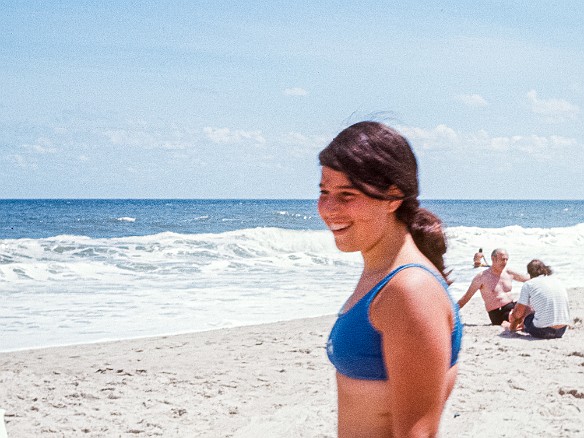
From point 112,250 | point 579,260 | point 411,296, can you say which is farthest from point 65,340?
point 579,260

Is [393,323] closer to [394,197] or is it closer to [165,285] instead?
[394,197]

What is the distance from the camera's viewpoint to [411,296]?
4.51 feet

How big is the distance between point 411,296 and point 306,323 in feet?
26.0

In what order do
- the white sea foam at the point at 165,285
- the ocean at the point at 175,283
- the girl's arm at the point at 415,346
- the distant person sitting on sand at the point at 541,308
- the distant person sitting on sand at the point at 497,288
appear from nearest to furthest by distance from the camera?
1. the girl's arm at the point at 415,346
2. the distant person sitting on sand at the point at 541,308
3. the distant person sitting on sand at the point at 497,288
4. the ocean at the point at 175,283
5. the white sea foam at the point at 165,285

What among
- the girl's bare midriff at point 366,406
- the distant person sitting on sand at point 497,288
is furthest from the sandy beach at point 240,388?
the girl's bare midriff at point 366,406

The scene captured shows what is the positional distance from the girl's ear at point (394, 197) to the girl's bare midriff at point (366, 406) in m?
0.38

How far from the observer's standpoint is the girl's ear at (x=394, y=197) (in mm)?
1548

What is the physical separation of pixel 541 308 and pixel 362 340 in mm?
7003

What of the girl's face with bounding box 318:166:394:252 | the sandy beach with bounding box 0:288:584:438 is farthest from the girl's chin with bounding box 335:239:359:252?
the sandy beach with bounding box 0:288:584:438

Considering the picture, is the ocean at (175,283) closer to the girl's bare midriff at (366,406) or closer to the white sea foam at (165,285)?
the white sea foam at (165,285)

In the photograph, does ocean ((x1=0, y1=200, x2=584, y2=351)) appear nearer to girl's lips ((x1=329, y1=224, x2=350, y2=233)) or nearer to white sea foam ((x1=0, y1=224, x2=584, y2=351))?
white sea foam ((x1=0, y1=224, x2=584, y2=351))

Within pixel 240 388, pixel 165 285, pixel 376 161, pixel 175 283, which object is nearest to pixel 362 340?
pixel 376 161

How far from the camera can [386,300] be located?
55.1 inches

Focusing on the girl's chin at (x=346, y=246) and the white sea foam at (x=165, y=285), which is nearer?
the girl's chin at (x=346, y=246)
